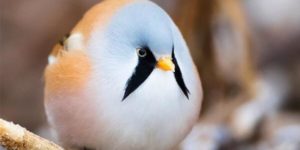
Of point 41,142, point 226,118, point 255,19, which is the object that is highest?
point 255,19

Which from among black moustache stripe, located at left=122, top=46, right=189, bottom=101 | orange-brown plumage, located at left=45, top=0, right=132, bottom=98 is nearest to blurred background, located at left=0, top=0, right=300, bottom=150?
orange-brown plumage, located at left=45, top=0, right=132, bottom=98

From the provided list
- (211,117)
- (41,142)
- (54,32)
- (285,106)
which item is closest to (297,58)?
(285,106)

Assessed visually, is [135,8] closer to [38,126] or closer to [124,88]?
[124,88]

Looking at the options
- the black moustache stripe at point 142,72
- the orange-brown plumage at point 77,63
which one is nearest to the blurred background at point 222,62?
the orange-brown plumage at point 77,63

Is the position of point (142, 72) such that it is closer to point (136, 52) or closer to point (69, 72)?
point (136, 52)

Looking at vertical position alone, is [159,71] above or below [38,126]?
below

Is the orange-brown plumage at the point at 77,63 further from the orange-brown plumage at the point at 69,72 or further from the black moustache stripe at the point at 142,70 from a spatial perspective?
the black moustache stripe at the point at 142,70
